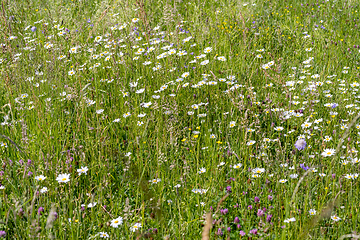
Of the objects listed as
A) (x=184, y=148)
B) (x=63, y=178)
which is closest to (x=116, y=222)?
(x=63, y=178)

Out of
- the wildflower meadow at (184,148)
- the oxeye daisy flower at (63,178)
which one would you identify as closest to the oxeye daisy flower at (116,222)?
the wildflower meadow at (184,148)

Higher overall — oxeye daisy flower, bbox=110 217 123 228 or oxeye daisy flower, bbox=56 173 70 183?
oxeye daisy flower, bbox=56 173 70 183

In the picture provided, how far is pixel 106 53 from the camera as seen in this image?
383cm

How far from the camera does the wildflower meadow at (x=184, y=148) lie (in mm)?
1713

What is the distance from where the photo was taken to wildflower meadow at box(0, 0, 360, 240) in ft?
5.62

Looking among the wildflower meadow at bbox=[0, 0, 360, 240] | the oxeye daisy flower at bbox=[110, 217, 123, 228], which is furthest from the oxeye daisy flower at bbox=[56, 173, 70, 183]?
the oxeye daisy flower at bbox=[110, 217, 123, 228]

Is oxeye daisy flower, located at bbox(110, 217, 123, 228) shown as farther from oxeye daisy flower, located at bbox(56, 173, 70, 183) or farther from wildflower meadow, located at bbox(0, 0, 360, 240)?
oxeye daisy flower, located at bbox(56, 173, 70, 183)

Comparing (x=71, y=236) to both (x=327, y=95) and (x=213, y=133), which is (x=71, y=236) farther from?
(x=327, y=95)

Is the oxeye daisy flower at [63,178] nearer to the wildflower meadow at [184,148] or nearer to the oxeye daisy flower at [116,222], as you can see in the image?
the wildflower meadow at [184,148]

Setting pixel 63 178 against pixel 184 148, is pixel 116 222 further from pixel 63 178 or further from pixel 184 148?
pixel 184 148

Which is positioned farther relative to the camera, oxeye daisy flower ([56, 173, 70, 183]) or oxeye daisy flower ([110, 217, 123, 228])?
oxeye daisy flower ([56, 173, 70, 183])

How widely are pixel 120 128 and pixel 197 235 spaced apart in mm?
1344

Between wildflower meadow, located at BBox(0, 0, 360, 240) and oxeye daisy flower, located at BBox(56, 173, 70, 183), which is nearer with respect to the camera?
wildflower meadow, located at BBox(0, 0, 360, 240)

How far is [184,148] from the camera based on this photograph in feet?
8.15
